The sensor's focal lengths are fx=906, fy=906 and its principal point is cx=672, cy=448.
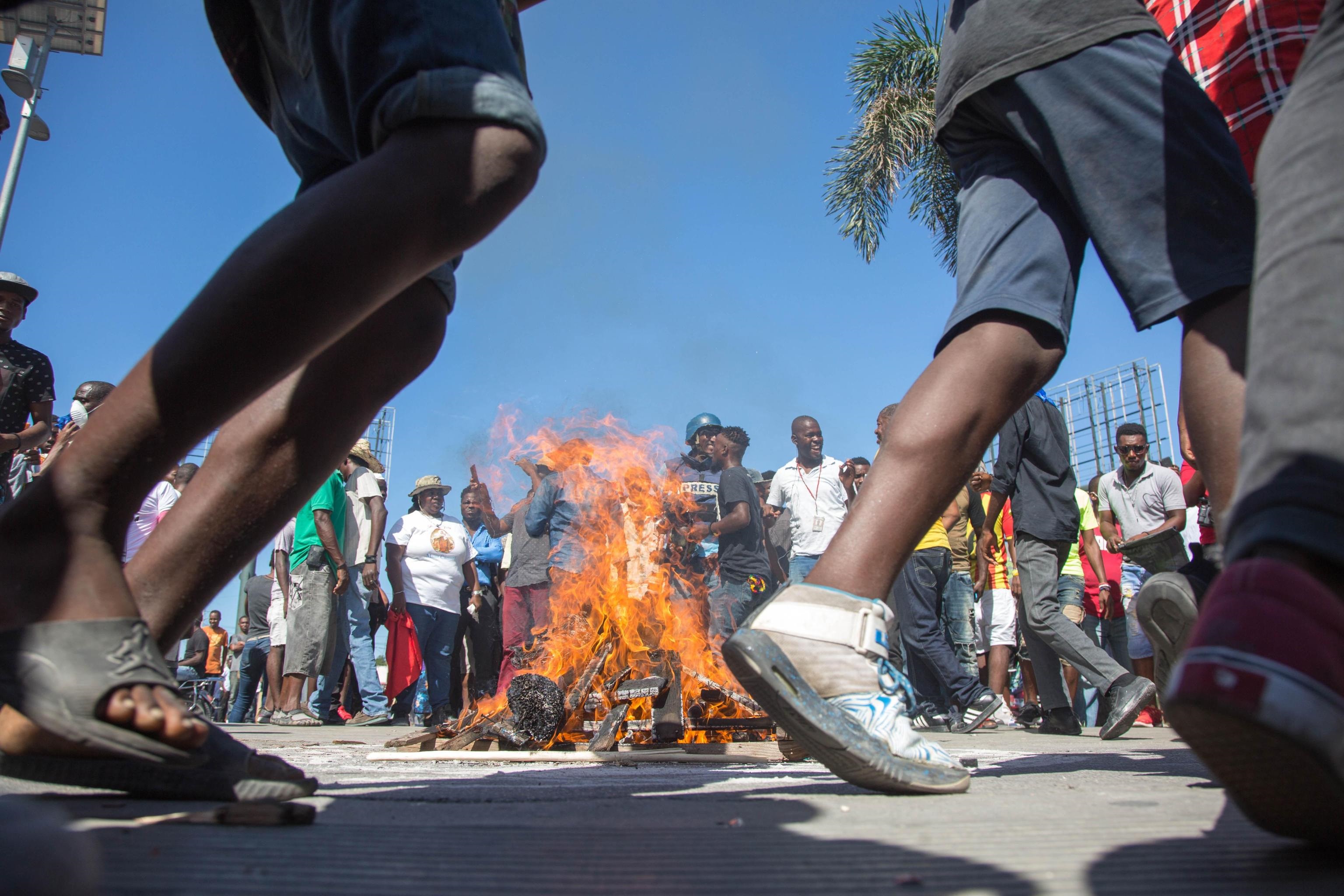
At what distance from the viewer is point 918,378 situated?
70.8 inches

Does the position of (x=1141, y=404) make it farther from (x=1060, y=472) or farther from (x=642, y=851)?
(x=642, y=851)

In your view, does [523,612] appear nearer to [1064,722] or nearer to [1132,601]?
[1064,722]

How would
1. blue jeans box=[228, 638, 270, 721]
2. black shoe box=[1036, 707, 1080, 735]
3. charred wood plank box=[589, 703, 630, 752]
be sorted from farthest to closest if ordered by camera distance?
blue jeans box=[228, 638, 270, 721] → black shoe box=[1036, 707, 1080, 735] → charred wood plank box=[589, 703, 630, 752]

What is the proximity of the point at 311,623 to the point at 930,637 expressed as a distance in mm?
4726

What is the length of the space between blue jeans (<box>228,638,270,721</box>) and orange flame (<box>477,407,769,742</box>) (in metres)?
3.37

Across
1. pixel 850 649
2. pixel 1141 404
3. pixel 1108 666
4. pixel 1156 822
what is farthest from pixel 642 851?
pixel 1141 404

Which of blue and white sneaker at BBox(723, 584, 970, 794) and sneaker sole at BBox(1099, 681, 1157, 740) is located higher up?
blue and white sneaker at BBox(723, 584, 970, 794)

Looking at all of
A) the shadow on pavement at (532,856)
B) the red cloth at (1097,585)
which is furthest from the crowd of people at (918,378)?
the red cloth at (1097,585)

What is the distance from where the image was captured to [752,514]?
775cm

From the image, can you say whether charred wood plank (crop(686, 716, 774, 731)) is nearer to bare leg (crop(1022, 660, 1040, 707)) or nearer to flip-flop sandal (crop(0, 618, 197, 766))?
flip-flop sandal (crop(0, 618, 197, 766))

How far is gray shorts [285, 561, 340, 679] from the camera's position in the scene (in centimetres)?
703

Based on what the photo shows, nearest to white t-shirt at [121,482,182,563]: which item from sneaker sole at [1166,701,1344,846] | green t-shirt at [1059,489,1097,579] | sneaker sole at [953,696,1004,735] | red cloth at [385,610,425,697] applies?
red cloth at [385,610,425,697]

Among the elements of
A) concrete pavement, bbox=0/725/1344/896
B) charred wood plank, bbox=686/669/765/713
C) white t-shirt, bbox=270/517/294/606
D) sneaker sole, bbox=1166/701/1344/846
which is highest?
white t-shirt, bbox=270/517/294/606

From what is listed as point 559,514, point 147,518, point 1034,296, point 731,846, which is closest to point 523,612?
point 559,514
